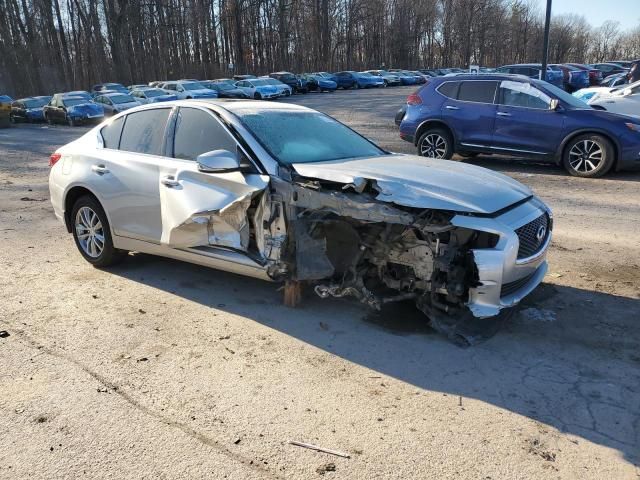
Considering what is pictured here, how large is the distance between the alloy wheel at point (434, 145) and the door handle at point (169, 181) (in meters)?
7.50

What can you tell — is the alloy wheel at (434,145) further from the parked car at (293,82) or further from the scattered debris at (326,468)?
the parked car at (293,82)

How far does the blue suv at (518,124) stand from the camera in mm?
9602

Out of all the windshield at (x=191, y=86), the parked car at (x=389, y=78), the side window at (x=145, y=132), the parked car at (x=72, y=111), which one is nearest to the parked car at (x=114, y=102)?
the parked car at (x=72, y=111)

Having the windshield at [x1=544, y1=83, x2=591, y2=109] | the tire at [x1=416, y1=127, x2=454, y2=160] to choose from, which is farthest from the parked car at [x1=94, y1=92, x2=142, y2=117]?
the windshield at [x1=544, y1=83, x2=591, y2=109]

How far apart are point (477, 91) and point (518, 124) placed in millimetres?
1143

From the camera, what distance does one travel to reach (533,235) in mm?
4070

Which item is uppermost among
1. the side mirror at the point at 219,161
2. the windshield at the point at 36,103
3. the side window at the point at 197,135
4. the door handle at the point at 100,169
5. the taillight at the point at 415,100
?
the side window at the point at 197,135

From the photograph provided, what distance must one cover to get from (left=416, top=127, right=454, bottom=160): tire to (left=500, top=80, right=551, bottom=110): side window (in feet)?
4.14

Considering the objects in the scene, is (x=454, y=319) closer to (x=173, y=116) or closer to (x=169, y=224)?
(x=169, y=224)

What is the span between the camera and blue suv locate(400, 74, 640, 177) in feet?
31.5

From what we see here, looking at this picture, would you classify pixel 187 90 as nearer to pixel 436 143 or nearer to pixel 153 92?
pixel 153 92

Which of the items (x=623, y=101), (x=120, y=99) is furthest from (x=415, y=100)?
(x=120, y=99)

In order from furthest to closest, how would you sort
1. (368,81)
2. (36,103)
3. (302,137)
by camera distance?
(368,81) → (36,103) → (302,137)

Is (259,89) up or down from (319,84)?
up
